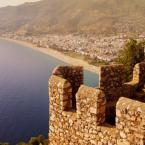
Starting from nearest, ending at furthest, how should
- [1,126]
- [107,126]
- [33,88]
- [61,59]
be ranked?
[107,126]
[1,126]
[33,88]
[61,59]

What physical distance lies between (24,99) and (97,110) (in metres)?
101

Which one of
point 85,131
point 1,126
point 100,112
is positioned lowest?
point 1,126

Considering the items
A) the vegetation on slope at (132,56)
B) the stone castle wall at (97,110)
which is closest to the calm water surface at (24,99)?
the vegetation on slope at (132,56)

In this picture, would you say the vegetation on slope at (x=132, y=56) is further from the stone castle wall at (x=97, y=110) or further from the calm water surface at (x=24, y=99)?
the calm water surface at (x=24, y=99)

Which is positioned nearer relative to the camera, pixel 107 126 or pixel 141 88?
pixel 107 126

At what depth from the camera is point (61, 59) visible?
17600cm

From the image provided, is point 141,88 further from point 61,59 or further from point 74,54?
point 74,54

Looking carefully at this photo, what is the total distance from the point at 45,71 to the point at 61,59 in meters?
31.8

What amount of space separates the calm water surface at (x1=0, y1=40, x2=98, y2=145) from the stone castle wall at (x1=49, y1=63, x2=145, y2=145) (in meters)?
70.3

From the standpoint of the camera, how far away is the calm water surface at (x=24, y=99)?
8212 cm

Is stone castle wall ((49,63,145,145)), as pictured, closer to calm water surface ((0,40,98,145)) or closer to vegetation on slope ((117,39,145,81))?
vegetation on slope ((117,39,145,81))

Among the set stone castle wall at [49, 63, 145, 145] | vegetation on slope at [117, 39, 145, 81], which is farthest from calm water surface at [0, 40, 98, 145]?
stone castle wall at [49, 63, 145, 145]

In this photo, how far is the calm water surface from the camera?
3233 inches

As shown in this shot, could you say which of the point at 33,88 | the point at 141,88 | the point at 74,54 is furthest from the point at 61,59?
the point at 141,88
